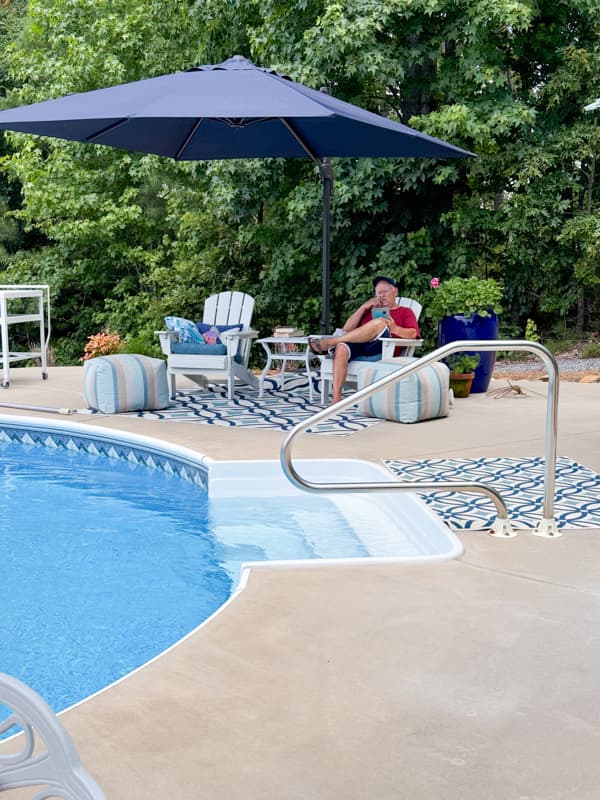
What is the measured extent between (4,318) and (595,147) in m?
6.62

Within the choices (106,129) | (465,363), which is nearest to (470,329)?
(465,363)

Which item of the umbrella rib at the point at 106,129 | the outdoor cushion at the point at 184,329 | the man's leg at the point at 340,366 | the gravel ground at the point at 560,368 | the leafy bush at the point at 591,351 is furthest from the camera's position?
the leafy bush at the point at 591,351

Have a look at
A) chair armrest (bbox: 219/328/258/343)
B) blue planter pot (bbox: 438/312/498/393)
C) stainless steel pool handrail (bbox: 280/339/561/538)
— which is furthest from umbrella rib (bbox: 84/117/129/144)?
stainless steel pool handrail (bbox: 280/339/561/538)

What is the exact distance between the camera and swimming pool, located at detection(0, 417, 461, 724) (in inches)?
118

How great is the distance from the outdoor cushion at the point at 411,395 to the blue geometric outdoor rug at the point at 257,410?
13cm

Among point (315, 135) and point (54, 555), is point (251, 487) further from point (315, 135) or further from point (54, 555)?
point (315, 135)

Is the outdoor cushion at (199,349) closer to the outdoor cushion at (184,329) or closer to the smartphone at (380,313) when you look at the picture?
the outdoor cushion at (184,329)

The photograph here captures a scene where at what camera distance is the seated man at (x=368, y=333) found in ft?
20.9

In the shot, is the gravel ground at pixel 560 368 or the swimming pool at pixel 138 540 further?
the gravel ground at pixel 560 368

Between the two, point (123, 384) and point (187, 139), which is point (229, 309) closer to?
point (187, 139)

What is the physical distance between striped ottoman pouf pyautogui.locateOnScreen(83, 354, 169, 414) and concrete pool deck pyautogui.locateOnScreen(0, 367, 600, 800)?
3.41 metres

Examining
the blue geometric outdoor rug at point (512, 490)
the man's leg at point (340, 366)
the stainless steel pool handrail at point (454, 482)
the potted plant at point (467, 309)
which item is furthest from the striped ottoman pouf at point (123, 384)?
the stainless steel pool handrail at point (454, 482)

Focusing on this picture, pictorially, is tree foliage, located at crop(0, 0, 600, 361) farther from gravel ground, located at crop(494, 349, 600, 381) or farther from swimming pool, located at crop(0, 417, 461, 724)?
swimming pool, located at crop(0, 417, 461, 724)

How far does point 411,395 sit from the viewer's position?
5953 millimetres
